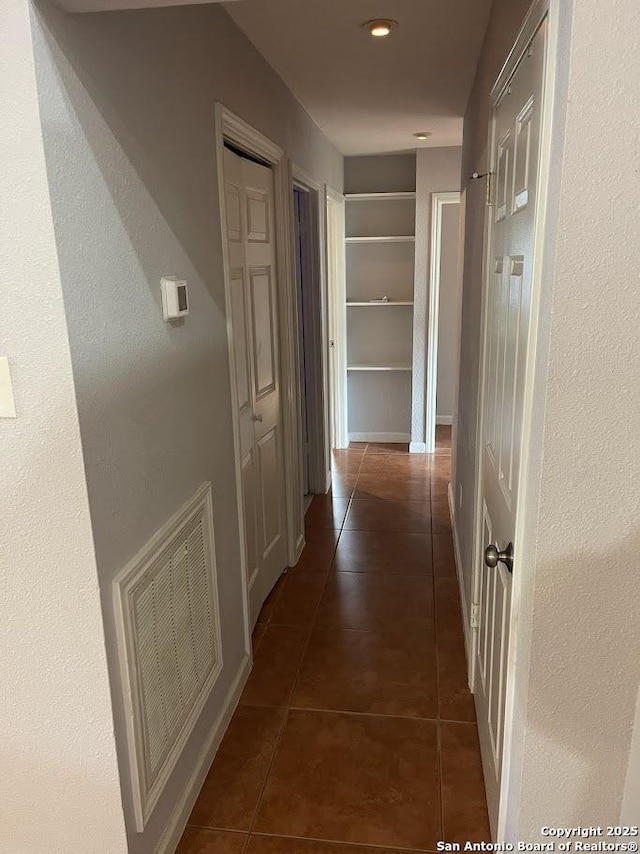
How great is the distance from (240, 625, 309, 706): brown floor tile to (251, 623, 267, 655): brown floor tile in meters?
0.02

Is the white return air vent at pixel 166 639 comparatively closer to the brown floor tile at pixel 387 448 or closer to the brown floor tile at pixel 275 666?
the brown floor tile at pixel 275 666

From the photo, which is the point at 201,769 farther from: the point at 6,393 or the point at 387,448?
the point at 387,448

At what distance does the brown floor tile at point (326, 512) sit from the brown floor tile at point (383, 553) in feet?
0.59

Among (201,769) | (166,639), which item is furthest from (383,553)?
(166,639)

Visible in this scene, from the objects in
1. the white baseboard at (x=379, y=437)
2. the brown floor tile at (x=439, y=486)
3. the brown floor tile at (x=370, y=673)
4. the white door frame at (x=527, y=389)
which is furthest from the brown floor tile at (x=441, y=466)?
the white door frame at (x=527, y=389)

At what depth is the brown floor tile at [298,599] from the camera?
294cm

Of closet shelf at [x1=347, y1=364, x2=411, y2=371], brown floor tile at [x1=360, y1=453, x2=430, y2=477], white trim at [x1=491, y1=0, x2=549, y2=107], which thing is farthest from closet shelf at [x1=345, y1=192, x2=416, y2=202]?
white trim at [x1=491, y1=0, x2=549, y2=107]

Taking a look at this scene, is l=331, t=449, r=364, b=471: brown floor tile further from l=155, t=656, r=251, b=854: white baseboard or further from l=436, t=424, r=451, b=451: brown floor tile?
l=155, t=656, r=251, b=854: white baseboard

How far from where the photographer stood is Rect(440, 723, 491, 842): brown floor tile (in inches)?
72.2

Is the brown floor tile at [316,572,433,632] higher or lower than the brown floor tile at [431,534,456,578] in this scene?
lower

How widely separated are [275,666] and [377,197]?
3.89m

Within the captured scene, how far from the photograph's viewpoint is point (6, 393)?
1326mm

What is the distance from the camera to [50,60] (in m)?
1.21

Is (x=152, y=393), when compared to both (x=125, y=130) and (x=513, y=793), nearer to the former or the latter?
(x=125, y=130)
